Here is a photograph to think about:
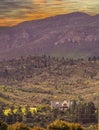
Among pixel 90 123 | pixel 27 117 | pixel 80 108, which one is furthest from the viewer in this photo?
pixel 80 108

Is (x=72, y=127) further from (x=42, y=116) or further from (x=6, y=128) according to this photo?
(x=42, y=116)

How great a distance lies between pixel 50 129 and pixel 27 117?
97907 millimetres

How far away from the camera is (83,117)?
17750 cm

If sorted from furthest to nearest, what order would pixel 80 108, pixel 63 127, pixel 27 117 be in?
1. pixel 80 108
2. pixel 27 117
3. pixel 63 127

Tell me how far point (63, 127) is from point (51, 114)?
11057 centimetres

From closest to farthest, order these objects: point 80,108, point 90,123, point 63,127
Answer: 1. point 63,127
2. point 90,123
3. point 80,108

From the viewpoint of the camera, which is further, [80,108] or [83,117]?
[80,108]

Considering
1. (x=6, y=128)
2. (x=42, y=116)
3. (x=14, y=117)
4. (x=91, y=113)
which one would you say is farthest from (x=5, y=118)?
(x=6, y=128)

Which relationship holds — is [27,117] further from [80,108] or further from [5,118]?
[80,108]

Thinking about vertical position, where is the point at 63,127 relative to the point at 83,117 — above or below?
above

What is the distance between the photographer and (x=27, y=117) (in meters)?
177

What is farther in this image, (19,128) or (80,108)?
(80,108)

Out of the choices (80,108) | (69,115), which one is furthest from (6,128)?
(80,108)

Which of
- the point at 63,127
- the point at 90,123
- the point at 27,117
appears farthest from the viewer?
the point at 27,117
